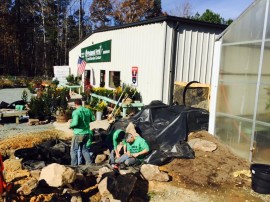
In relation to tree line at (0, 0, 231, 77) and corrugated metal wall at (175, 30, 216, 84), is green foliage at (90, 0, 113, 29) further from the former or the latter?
corrugated metal wall at (175, 30, 216, 84)

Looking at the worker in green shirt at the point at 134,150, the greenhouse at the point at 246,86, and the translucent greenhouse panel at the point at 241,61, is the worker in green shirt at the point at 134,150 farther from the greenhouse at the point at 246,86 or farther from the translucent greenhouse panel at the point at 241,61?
the translucent greenhouse panel at the point at 241,61

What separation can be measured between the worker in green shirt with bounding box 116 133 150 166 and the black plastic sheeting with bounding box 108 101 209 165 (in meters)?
0.30

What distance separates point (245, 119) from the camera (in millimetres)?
7746

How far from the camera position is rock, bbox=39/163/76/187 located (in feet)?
17.9

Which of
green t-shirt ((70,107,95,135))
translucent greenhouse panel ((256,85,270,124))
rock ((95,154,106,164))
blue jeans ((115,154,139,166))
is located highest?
translucent greenhouse panel ((256,85,270,124))

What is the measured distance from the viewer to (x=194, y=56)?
12.3 meters

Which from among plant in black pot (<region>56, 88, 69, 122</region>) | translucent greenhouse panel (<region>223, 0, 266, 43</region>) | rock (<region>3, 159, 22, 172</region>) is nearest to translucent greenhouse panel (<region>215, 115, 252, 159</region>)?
translucent greenhouse panel (<region>223, 0, 266, 43</region>)

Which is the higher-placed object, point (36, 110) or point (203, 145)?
point (36, 110)

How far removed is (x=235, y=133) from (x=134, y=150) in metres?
2.99

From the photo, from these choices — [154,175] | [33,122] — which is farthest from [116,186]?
[33,122]

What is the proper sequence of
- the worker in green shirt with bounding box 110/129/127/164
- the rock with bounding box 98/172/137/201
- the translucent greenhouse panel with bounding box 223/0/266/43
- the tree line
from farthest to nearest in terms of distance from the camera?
the tree line
the worker in green shirt with bounding box 110/129/127/164
the translucent greenhouse panel with bounding box 223/0/266/43
the rock with bounding box 98/172/137/201

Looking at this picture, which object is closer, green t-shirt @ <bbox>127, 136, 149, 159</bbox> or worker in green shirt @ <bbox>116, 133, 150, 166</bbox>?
worker in green shirt @ <bbox>116, 133, 150, 166</bbox>

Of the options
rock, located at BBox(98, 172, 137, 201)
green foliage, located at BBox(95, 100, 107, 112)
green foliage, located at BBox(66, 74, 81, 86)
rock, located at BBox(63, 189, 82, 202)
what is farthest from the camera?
green foliage, located at BBox(66, 74, 81, 86)

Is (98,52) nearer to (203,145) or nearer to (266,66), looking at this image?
(203,145)
